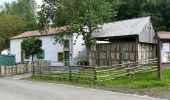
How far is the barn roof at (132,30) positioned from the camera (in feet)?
120

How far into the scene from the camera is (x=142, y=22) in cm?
3769

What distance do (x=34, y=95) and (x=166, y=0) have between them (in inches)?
1537

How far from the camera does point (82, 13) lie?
36844mm

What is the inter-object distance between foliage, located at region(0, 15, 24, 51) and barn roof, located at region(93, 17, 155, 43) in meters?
32.5

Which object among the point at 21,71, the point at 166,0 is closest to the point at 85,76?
the point at 21,71

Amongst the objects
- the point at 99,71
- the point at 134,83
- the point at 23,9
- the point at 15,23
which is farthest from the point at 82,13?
the point at 23,9

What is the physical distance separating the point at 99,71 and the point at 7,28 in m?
48.8

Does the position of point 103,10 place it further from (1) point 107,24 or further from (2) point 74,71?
(2) point 74,71

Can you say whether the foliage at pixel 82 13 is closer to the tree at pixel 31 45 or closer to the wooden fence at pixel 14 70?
the wooden fence at pixel 14 70

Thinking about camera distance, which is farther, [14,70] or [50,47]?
[50,47]

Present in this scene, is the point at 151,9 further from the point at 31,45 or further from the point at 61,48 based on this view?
the point at 31,45

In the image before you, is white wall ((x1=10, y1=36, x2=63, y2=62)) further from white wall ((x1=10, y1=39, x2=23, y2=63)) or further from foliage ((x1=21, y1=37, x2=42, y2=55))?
white wall ((x1=10, y1=39, x2=23, y2=63))

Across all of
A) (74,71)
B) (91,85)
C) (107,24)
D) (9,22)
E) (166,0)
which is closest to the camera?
(91,85)

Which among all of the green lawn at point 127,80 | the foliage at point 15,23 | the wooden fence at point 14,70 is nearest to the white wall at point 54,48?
the wooden fence at point 14,70
